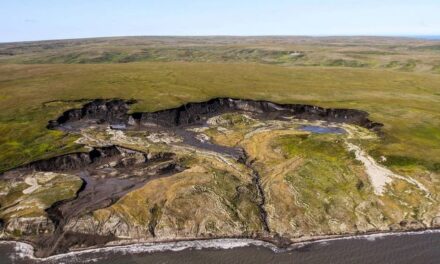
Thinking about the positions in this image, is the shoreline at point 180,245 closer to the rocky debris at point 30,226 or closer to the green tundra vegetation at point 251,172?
the green tundra vegetation at point 251,172

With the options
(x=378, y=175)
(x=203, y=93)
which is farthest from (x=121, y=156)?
(x=203, y=93)

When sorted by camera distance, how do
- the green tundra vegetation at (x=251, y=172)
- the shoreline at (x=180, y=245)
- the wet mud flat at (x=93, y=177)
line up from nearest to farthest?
the shoreline at (x=180, y=245) → the wet mud flat at (x=93, y=177) → the green tundra vegetation at (x=251, y=172)

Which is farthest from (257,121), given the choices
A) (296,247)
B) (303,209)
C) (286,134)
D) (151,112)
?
(296,247)

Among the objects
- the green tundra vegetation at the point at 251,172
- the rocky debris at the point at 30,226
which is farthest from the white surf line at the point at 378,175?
the rocky debris at the point at 30,226

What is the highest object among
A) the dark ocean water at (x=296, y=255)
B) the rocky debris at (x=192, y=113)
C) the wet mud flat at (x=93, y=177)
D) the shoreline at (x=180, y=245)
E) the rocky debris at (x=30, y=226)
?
the rocky debris at (x=192, y=113)

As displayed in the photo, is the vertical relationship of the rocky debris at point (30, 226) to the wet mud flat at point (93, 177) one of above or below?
below

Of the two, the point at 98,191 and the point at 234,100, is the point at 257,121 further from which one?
the point at 98,191

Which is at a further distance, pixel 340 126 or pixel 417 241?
pixel 340 126
